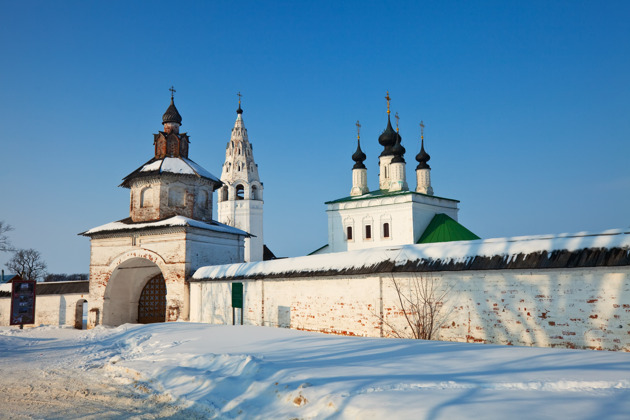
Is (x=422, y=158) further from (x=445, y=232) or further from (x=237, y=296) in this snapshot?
(x=237, y=296)

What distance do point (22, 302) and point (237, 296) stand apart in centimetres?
984

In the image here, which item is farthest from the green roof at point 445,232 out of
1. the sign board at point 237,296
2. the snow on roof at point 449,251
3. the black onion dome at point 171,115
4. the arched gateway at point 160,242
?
the black onion dome at point 171,115

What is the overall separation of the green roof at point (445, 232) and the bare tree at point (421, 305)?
50.0ft

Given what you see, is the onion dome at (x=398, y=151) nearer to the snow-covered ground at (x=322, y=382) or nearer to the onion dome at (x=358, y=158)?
the onion dome at (x=358, y=158)

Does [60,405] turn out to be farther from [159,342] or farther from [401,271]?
[401,271]

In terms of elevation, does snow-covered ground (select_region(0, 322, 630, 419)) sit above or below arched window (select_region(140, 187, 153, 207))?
below

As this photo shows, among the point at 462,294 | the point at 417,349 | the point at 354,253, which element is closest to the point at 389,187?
the point at 354,253

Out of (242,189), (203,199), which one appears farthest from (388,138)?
(203,199)

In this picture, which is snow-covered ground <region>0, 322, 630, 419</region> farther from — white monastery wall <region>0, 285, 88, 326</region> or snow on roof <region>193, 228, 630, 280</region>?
white monastery wall <region>0, 285, 88, 326</region>

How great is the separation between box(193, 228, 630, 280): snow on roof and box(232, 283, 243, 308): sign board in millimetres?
331

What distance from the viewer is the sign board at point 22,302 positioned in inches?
741

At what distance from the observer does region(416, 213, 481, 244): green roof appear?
2633 cm

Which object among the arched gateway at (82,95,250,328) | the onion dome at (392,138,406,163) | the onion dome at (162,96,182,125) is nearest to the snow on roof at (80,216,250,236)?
the arched gateway at (82,95,250,328)

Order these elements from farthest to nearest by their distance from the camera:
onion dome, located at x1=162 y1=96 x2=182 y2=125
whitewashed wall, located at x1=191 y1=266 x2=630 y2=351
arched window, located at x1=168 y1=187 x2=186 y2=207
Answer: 1. onion dome, located at x1=162 y1=96 x2=182 y2=125
2. arched window, located at x1=168 y1=187 x2=186 y2=207
3. whitewashed wall, located at x1=191 y1=266 x2=630 y2=351
